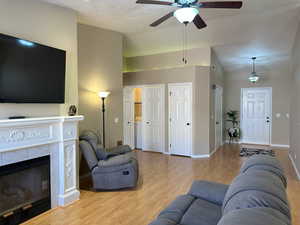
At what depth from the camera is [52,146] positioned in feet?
9.98

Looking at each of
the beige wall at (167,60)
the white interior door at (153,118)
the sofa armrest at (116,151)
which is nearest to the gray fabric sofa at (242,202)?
the sofa armrest at (116,151)

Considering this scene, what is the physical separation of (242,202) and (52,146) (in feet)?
8.70

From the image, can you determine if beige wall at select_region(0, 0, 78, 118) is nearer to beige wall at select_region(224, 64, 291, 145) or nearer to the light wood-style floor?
the light wood-style floor

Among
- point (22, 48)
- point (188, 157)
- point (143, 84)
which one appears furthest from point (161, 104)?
point (22, 48)

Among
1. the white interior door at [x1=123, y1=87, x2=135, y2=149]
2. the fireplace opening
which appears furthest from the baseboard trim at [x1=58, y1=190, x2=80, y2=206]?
the white interior door at [x1=123, y1=87, x2=135, y2=149]

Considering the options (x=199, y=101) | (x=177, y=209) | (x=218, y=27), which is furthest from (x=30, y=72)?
(x=199, y=101)

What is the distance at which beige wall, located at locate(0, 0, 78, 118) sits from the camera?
2672 millimetres

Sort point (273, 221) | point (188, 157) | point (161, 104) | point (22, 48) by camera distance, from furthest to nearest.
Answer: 1. point (161, 104)
2. point (188, 157)
3. point (22, 48)
4. point (273, 221)

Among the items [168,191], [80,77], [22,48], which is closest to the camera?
[22,48]

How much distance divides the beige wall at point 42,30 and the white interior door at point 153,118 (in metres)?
3.26

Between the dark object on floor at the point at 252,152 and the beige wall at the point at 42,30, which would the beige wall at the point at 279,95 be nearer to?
the dark object on floor at the point at 252,152

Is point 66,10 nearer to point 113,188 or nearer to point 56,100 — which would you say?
point 56,100

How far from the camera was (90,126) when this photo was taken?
453 centimetres

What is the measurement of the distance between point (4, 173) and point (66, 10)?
8.43 feet
